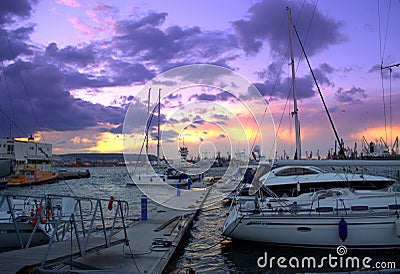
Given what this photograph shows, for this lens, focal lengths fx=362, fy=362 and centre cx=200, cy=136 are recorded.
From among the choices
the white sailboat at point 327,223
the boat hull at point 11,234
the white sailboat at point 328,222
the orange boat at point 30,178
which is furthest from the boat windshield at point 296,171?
the orange boat at point 30,178

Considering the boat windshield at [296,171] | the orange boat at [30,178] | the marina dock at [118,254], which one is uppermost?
the boat windshield at [296,171]

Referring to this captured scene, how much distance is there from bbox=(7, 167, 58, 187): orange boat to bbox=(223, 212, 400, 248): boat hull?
5834 centimetres

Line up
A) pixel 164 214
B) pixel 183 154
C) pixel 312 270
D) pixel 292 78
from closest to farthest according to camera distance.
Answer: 1. pixel 312 270
2. pixel 164 214
3. pixel 292 78
4. pixel 183 154

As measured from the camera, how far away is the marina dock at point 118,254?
846cm

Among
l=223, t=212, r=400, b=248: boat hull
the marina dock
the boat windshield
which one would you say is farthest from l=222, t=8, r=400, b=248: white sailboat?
the boat windshield

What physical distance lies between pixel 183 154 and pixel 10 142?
125 feet

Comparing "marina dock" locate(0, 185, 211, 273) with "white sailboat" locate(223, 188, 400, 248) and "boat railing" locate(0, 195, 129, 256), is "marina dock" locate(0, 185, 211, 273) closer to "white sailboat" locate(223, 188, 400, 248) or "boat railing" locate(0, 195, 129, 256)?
"boat railing" locate(0, 195, 129, 256)

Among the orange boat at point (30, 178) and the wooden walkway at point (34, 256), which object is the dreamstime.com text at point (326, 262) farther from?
the orange boat at point (30, 178)

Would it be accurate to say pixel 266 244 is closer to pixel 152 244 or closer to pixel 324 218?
pixel 324 218

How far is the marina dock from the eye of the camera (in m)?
8.46

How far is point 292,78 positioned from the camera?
28297 millimetres

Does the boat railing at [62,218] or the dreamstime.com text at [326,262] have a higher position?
the boat railing at [62,218]

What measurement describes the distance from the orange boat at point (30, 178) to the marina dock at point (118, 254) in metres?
53.5

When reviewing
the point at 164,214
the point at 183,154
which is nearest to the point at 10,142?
the point at 183,154
